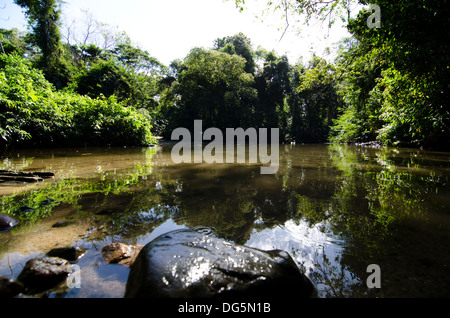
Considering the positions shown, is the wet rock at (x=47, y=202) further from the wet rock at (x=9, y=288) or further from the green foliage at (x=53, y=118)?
the green foliage at (x=53, y=118)

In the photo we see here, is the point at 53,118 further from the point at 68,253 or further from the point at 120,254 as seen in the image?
the point at 120,254

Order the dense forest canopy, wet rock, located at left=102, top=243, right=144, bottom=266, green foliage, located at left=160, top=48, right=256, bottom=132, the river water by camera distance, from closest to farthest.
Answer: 1. the river water
2. wet rock, located at left=102, top=243, right=144, bottom=266
3. the dense forest canopy
4. green foliage, located at left=160, top=48, right=256, bottom=132

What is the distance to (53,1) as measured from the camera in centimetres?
2042

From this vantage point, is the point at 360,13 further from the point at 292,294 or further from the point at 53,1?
the point at 53,1

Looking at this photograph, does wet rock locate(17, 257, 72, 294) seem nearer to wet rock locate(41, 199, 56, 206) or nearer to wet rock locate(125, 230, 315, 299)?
wet rock locate(125, 230, 315, 299)

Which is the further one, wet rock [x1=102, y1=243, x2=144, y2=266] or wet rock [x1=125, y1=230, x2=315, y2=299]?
wet rock [x1=102, y1=243, x2=144, y2=266]

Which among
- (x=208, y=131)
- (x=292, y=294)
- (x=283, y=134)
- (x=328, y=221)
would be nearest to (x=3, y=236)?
(x=292, y=294)

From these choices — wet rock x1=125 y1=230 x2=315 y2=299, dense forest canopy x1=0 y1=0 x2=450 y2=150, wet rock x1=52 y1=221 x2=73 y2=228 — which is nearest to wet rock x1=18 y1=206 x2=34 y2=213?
wet rock x1=52 y1=221 x2=73 y2=228

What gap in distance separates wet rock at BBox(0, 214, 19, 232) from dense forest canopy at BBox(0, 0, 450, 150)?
6.25m

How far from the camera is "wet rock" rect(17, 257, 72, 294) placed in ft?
3.60

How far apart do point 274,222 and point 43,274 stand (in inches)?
64.7

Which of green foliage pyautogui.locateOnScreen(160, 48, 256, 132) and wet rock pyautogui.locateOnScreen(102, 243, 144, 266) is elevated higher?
green foliage pyautogui.locateOnScreen(160, 48, 256, 132)

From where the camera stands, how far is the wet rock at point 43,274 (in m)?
1.10

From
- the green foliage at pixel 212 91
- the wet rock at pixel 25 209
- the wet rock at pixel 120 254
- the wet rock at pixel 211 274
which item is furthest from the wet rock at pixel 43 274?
the green foliage at pixel 212 91
